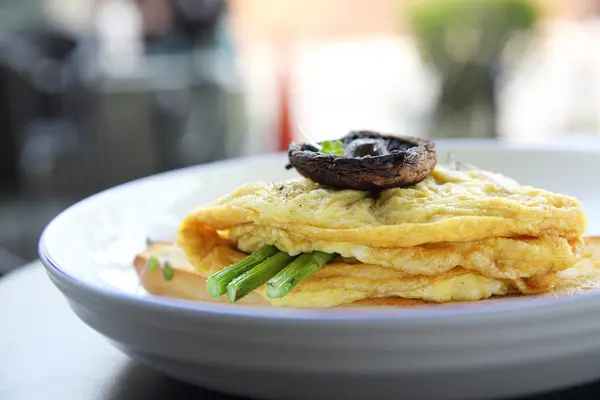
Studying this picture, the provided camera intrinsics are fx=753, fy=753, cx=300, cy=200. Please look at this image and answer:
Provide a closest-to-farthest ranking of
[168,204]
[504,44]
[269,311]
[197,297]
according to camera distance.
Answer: [269,311]
[197,297]
[168,204]
[504,44]

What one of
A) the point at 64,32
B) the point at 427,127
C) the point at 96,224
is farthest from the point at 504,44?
the point at 96,224

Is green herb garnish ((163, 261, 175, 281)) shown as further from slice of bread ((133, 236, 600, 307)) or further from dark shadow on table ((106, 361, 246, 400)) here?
→ dark shadow on table ((106, 361, 246, 400))

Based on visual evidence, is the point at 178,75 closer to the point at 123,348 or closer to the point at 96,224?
the point at 96,224

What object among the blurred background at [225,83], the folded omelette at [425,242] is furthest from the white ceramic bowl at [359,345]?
the blurred background at [225,83]

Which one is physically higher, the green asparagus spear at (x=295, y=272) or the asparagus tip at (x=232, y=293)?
the green asparagus spear at (x=295, y=272)

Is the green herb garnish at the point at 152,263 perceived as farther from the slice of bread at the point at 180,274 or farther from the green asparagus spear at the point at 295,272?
the green asparagus spear at the point at 295,272

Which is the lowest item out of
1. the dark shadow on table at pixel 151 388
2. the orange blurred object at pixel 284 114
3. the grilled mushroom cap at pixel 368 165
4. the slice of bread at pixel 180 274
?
the orange blurred object at pixel 284 114

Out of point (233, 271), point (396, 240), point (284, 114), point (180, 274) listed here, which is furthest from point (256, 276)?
point (284, 114)
